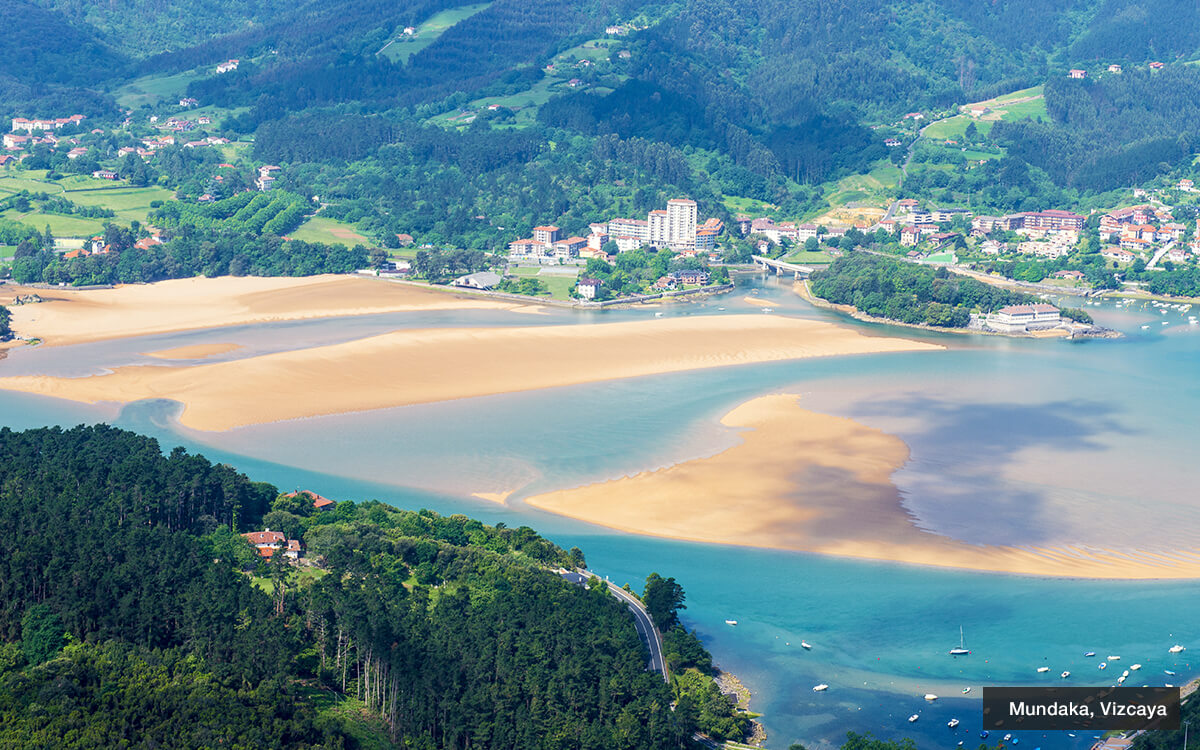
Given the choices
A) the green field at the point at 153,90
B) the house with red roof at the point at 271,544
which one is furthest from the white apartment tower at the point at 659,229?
the green field at the point at 153,90

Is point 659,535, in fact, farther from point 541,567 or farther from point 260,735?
point 260,735

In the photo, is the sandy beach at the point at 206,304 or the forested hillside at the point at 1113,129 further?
the forested hillside at the point at 1113,129

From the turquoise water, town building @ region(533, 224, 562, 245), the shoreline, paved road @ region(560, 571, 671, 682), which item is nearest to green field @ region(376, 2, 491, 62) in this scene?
town building @ region(533, 224, 562, 245)

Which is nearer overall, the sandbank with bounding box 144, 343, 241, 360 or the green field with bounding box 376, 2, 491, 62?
the sandbank with bounding box 144, 343, 241, 360

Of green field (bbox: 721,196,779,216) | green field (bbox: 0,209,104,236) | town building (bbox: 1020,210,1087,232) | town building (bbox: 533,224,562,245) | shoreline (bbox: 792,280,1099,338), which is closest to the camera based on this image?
shoreline (bbox: 792,280,1099,338)

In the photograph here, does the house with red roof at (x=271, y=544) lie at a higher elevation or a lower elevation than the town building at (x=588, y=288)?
lower

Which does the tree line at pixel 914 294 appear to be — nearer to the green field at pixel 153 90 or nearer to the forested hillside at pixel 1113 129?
the forested hillside at pixel 1113 129

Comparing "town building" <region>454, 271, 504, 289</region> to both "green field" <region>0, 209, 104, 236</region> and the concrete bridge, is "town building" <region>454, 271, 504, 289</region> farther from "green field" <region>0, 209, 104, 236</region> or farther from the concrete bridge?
"green field" <region>0, 209, 104, 236</region>
